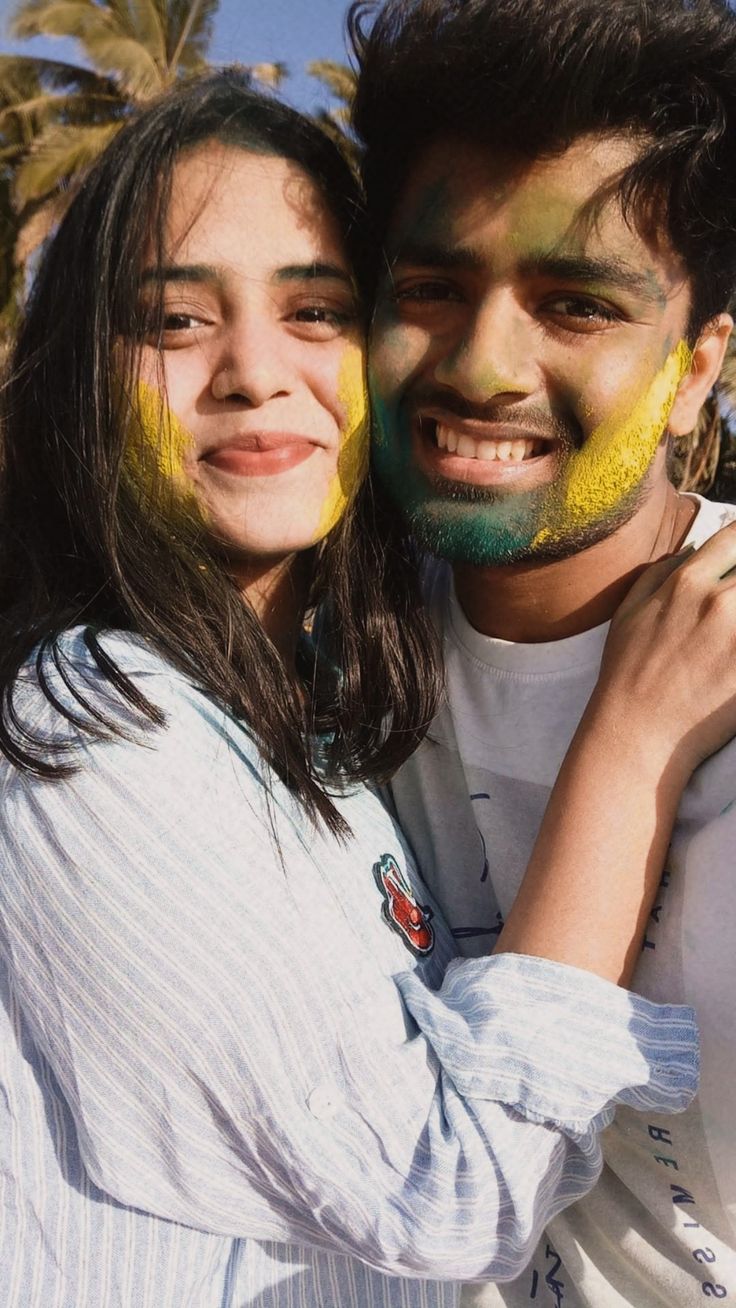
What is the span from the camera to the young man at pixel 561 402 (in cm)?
174

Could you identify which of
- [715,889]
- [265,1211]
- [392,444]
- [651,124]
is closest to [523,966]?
[715,889]

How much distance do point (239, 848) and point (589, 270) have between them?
114 centimetres

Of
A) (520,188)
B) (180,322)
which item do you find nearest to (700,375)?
(520,188)

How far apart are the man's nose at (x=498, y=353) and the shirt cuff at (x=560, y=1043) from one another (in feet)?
3.17

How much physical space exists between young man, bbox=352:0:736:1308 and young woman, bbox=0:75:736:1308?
0.32ft

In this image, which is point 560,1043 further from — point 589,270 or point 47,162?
point 47,162

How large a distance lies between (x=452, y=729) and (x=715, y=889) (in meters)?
0.66

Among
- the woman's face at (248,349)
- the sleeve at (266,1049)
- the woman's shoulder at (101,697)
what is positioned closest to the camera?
the sleeve at (266,1049)

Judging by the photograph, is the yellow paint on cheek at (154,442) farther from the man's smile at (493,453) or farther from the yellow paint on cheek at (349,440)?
the man's smile at (493,453)

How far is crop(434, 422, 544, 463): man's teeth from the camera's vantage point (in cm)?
192

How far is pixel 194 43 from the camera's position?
10.5 metres

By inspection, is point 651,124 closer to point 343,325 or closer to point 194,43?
point 343,325

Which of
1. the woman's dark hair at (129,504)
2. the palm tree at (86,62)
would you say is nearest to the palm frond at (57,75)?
the palm tree at (86,62)

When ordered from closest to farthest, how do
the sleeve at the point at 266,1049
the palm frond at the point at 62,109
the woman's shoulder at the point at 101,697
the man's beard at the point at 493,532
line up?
the sleeve at the point at 266,1049
the woman's shoulder at the point at 101,697
the man's beard at the point at 493,532
the palm frond at the point at 62,109
